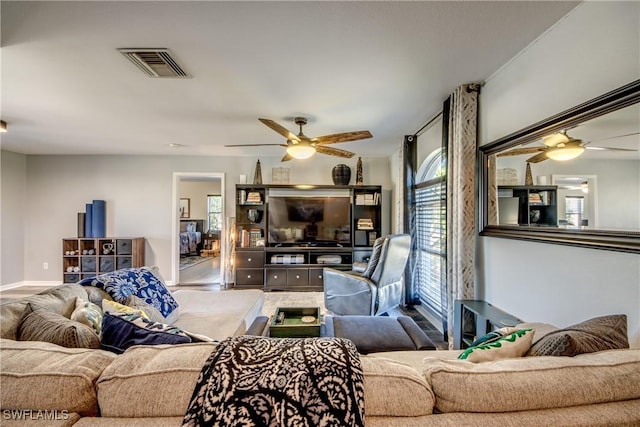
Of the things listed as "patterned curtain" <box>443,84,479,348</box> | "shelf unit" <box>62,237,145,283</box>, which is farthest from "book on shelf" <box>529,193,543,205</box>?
"shelf unit" <box>62,237,145,283</box>

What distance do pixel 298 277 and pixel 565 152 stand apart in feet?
13.2

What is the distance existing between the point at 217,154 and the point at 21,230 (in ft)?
13.0

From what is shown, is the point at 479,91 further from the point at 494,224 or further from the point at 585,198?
the point at 585,198

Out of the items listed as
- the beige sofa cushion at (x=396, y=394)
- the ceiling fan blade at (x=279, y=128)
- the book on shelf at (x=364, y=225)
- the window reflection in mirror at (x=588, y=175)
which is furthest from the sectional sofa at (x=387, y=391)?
the book on shelf at (x=364, y=225)

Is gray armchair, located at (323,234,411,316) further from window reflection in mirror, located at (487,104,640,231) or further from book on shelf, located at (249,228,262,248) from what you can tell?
book on shelf, located at (249,228,262,248)

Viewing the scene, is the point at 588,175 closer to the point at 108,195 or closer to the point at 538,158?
the point at 538,158

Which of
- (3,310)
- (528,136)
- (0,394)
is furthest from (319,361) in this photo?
(528,136)

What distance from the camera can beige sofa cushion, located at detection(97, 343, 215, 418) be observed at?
755 millimetres

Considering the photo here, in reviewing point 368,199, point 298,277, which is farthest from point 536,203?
point 298,277

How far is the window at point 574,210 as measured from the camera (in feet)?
5.10

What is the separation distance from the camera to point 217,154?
519 centimetres

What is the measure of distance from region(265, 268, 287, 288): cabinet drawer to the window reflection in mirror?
12.2ft

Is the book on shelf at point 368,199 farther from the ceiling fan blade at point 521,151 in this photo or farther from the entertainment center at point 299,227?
the ceiling fan blade at point 521,151

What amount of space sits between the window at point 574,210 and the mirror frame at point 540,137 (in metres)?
0.05
